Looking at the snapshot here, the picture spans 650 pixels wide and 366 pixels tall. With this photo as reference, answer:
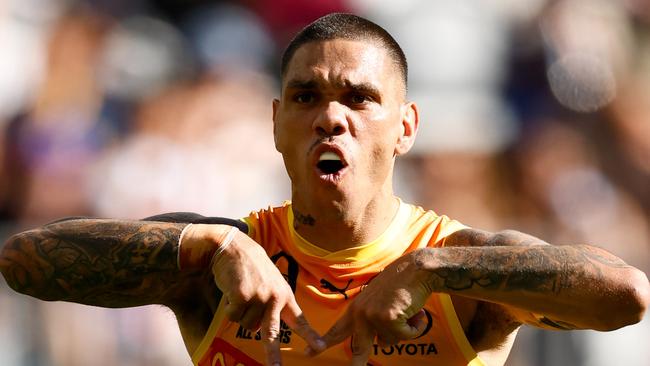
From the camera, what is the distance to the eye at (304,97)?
5527 millimetres

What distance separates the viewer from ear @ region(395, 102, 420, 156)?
19.2ft

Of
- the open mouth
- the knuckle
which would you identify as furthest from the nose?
the knuckle

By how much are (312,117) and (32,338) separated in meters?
4.36

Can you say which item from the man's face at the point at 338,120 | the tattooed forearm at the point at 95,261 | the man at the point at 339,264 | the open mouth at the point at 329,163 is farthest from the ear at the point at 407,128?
the tattooed forearm at the point at 95,261

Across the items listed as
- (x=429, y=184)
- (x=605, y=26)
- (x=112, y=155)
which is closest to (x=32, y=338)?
(x=112, y=155)

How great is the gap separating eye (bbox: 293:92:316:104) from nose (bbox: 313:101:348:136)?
0.40 ft

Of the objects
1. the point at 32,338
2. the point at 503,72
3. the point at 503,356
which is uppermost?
the point at 503,72

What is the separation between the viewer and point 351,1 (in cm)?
1121

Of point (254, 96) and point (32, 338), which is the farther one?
point (254, 96)

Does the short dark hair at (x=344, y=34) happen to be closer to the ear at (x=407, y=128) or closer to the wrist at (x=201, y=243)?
the ear at (x=407, y=128)

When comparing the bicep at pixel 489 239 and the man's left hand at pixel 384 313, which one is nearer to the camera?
the man's left hand at pixel 384 313

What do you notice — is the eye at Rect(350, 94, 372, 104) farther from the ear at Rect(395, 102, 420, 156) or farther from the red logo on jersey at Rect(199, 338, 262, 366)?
the red logo on jersey at Rect(199, 338, 262, 366)

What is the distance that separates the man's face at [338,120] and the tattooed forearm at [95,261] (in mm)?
702

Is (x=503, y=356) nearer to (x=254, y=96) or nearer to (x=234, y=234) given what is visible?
(x=234, y=234)
